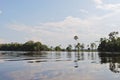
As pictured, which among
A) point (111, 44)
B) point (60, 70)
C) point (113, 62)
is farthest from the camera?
point (111, 44)

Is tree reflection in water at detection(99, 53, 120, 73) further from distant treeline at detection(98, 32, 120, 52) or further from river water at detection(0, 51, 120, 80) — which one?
distant treeline at detection(98, 32, 120, 52)

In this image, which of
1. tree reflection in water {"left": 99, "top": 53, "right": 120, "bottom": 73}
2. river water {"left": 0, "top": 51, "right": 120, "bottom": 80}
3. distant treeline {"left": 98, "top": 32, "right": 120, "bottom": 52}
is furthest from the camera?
distant treeline {"left": 98, "top": 32, "right": 120, "bottom": 52}

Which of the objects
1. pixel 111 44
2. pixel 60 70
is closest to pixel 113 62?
pixel 60 70

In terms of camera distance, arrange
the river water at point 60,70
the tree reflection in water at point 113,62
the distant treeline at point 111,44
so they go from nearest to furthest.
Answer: the river water at point 60,70
the tree reflection in water at point 113,62
the distant treeline at point 111,44

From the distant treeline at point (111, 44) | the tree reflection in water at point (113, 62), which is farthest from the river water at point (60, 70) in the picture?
the distant treeline at point (111, 44)

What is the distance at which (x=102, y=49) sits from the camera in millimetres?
175125

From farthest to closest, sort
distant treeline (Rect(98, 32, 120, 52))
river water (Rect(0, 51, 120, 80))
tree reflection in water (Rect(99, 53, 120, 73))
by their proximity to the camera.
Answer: distant treeline (Rect(98, 32, 120, 52)) < tree reflection in water (Rect(99, 53, 120, 73)) < river water (Rect(0, 51, 120, 80))

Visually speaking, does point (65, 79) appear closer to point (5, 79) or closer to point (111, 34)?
point (5, 79)

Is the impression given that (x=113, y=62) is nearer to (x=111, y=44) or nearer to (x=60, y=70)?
(x=60, y=70)

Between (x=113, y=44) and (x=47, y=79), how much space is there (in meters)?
136

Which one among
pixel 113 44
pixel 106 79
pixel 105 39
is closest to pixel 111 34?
pixel 105 39

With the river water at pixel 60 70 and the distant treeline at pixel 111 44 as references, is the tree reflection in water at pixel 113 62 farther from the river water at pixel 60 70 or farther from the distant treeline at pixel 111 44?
the distant treeline at pixel 111 44

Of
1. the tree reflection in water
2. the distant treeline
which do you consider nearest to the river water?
the tree reflection in water

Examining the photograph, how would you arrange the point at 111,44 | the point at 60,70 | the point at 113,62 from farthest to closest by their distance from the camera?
the point at 111,44
the point at 113,62
the point at 60,70
